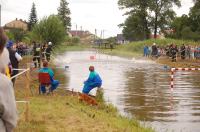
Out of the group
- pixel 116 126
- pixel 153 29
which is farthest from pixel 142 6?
pixel 116 126

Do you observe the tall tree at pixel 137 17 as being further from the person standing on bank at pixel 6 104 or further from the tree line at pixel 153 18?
the person standing on bank at pixel 6 104

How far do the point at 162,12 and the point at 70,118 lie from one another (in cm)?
8679

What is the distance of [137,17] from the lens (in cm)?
9444

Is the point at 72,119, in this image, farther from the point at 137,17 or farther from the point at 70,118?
the point at 137,17

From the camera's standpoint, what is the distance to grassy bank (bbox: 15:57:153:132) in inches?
399

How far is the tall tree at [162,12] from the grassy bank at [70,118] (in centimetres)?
8221

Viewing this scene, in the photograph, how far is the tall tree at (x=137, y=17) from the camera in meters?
94.8

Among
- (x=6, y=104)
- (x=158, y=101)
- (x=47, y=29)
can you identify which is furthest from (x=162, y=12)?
(x=6, y=104)

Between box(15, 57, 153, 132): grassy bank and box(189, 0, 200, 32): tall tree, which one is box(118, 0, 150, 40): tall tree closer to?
box(189, 0, 200, 32): tall tree

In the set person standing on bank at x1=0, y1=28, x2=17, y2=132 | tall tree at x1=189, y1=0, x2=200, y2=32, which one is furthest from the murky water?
tall tree at x1=189, y1=0, x2=200, y2=32

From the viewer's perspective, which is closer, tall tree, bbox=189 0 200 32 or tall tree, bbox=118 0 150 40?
tall tree, bbox=189 0 200 32

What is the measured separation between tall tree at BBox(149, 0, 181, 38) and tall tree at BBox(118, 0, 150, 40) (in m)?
1.38

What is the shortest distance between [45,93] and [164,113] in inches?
162

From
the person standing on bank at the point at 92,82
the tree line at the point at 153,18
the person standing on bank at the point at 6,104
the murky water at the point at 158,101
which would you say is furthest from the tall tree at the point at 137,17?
the person standing on bank at the point at 6,104
